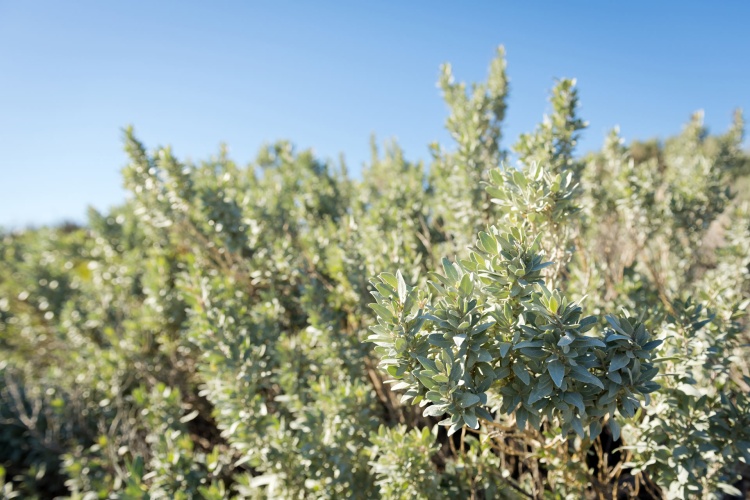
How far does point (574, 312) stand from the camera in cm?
147

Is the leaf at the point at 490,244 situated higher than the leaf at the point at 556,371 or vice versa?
the leaf at the point at 490,244

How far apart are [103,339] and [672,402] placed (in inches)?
263

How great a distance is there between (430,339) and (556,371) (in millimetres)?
428

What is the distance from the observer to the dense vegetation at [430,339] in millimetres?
1548

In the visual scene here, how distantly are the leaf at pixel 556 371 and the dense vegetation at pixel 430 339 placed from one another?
0.04 metres

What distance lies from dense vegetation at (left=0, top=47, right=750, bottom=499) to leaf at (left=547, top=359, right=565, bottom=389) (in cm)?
4

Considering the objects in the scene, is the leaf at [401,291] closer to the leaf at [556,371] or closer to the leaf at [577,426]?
the leaf at [556,371]

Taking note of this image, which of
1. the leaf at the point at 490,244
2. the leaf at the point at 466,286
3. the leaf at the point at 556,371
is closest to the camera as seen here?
the leaf at the point at 556,371

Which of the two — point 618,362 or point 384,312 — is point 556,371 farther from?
point 384,312

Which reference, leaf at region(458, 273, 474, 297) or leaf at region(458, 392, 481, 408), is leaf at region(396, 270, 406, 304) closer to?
leaf at region(458, 273, 474, 297)

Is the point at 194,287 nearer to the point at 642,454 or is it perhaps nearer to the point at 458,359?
the point at 458,359

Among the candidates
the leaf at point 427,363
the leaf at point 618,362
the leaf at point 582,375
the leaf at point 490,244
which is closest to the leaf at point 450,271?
the leaf at point 490,244

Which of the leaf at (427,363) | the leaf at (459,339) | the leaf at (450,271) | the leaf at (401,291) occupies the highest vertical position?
the leaf at (450,271)

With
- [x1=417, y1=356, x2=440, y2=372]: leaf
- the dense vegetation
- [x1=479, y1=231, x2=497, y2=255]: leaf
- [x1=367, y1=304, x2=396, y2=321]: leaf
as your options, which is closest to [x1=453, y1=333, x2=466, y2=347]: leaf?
the dense vegetation
